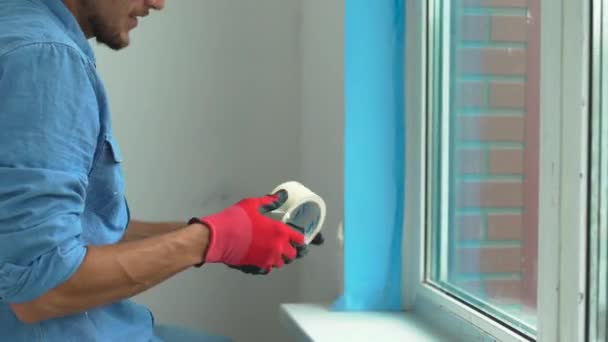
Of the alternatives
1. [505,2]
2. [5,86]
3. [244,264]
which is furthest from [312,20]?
[5,86]

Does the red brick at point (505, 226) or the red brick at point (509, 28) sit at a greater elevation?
the red brick at point (509, 28)

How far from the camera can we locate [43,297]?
1018 millimetres

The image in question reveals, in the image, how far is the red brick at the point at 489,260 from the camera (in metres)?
1.29

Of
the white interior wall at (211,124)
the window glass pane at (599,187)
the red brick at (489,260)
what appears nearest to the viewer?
the window glass pane at (599,187)

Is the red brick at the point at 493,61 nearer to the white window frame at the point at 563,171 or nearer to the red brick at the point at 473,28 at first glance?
the red brick at the point at 473,28

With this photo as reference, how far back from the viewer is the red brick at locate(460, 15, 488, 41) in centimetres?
141

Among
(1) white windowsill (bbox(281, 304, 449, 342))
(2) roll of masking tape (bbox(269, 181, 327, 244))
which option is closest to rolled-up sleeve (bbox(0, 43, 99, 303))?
(2) roll of masking tape (bbox(269, 181, 327, 244))

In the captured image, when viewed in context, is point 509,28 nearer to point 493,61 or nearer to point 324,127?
point 493,61

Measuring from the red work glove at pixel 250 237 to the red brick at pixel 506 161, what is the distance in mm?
406

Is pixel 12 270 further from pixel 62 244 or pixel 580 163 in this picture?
pixel 580 163

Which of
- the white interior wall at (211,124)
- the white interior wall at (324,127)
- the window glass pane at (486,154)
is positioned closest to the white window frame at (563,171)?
the window glass pane at (486,154)

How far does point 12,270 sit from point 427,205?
0.94 m

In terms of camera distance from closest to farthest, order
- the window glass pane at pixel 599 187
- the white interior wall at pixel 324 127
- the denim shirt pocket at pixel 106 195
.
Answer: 1. the window glass pane at pixel 599 187
2. the denim shirt pocket at pixel 106 195
3. the white interior wall at pixel 324 127

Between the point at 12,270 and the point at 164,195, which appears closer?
the point at 12,270
